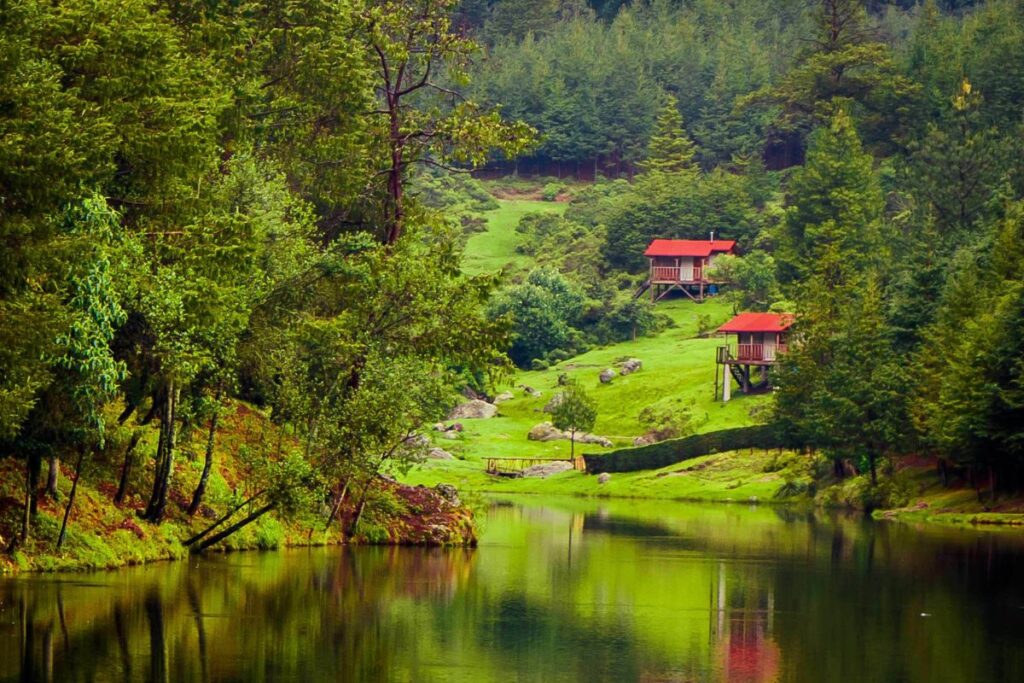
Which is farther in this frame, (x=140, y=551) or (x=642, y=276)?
(x=642, y=276)

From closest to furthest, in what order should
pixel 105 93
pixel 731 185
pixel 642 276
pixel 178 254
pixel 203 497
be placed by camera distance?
pixel 105 93
pixel 178 254
pixel 203 497
pixel 642 276
pixel 731 185

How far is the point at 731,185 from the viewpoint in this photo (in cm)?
16525

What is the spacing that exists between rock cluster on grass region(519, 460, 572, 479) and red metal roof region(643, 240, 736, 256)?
48.0 m

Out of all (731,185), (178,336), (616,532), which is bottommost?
(616,532)

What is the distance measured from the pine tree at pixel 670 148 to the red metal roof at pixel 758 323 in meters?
63.1

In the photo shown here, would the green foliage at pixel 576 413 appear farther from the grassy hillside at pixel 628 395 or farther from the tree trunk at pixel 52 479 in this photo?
the tree trunk at pixel 52 479

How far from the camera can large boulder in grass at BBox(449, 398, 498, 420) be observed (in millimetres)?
118500

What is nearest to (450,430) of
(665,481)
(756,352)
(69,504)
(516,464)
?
(516,464)

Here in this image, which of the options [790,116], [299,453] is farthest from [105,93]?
[790,116]

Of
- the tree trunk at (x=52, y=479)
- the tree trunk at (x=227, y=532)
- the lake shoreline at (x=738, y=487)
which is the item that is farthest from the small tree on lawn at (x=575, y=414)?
the tree trunk at (x=52, y=479)

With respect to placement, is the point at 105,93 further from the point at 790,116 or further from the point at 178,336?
the point at 790,116

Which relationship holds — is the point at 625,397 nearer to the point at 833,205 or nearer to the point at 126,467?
the point at 833,205

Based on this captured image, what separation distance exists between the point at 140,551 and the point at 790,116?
153 m

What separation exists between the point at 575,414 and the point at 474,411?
574 inches
